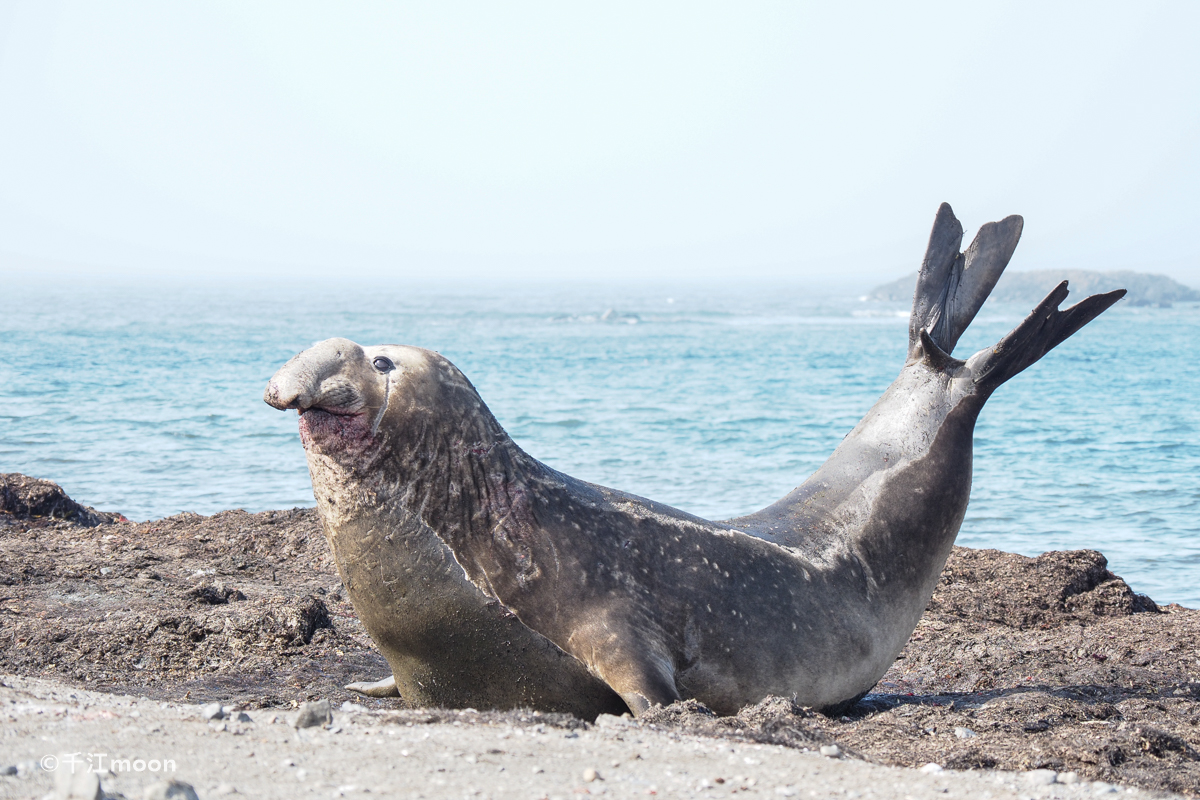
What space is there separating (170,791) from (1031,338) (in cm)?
436

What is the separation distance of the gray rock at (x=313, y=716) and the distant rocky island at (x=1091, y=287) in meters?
62.2

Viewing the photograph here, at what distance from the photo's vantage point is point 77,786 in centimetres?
226

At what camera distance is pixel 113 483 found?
11.9 meters

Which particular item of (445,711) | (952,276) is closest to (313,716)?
(445,711)

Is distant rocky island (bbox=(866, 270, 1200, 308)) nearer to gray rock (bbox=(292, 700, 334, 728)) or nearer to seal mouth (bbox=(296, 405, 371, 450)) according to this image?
seal mouth (bbox=(296, 405, 371, 450))

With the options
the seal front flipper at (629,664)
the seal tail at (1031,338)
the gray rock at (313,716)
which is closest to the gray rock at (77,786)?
the gray rock at (313,716)

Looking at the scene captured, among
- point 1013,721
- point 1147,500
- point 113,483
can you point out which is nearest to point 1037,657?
point 1013,721

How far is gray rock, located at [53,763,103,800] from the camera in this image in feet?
7.32

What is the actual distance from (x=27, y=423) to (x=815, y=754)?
16.2 m

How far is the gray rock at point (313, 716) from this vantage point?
10.2 feet

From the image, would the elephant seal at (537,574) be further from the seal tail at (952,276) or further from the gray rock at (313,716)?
the seal tail at (952,276)

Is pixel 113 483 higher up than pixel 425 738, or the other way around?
pixel 425 738

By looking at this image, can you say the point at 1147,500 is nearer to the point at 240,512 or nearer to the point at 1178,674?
the point at 1178,674

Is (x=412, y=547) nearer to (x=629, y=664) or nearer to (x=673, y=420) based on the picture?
(x=629, y=664)
